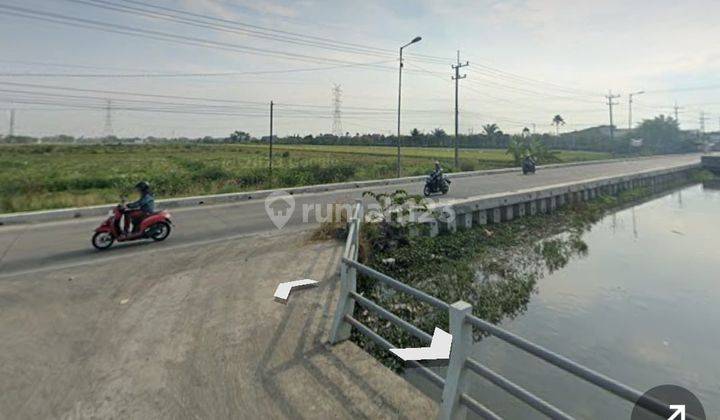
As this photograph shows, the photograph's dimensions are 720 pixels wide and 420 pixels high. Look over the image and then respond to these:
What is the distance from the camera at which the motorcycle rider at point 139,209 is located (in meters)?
8.77

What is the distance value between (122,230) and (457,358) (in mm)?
8222

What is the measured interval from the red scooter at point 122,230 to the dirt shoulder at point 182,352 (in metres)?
1.65

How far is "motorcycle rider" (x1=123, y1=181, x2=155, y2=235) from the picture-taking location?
877cm

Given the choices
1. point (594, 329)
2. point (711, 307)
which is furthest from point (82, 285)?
point (711, 307)

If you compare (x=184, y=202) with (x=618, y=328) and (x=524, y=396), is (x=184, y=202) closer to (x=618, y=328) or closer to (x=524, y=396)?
(x=618, y=328)

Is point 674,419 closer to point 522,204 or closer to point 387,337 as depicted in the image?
point 387,337

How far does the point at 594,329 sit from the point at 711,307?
10.9ft

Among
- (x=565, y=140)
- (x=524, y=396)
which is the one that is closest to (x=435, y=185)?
(x=524, y=396)

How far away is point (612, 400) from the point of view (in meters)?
5.11

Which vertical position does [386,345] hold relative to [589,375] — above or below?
below

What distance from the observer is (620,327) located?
7.20 meters

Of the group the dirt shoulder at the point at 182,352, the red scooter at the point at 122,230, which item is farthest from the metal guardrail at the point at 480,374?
the red scooter at the point at 122,230

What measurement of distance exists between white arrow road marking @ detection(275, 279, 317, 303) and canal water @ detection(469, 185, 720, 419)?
2.66m

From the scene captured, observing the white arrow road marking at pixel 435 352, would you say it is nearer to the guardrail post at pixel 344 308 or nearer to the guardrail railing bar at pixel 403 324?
the guardrail railing bar at pixel 403 324
